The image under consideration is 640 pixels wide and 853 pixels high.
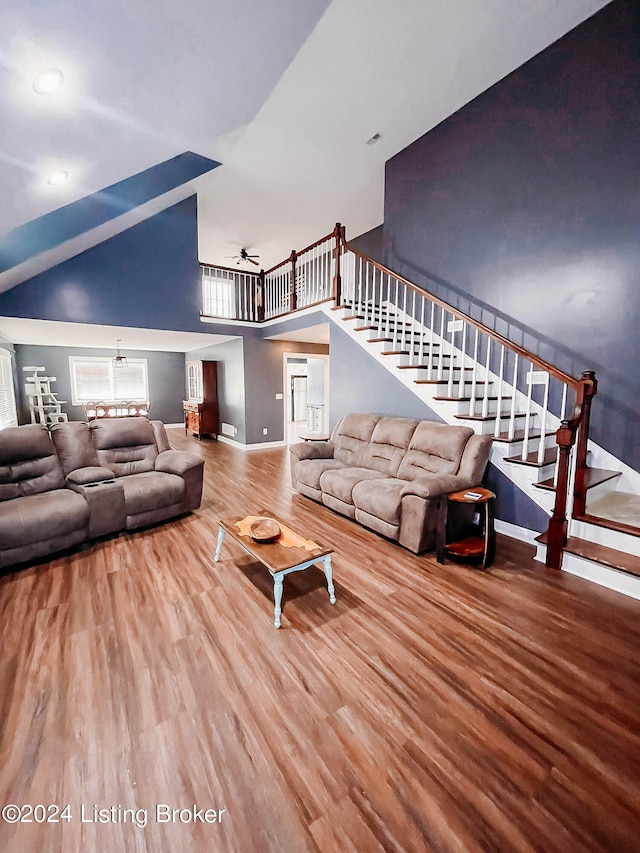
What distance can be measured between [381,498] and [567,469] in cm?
146

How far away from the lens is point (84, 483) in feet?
10.8

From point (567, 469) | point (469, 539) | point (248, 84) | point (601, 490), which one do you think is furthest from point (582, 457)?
point (248, 84)

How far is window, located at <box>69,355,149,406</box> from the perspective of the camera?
9.23 m

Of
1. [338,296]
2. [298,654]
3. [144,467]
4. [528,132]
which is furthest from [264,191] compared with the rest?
[298,654]

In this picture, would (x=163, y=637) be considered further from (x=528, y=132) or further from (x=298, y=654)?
(x=528, y=132)

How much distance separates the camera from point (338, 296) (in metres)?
5.13

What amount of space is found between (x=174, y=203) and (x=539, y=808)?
22.7 feet

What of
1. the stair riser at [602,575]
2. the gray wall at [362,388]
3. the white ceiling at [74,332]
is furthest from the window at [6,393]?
the stair riser at [602,575]

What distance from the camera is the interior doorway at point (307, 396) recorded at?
8867 mm

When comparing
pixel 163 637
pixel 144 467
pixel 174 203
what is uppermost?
pixel 174 203

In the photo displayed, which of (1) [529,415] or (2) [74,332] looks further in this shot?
(2) [74,332]

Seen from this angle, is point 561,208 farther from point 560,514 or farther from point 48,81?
point 48,81

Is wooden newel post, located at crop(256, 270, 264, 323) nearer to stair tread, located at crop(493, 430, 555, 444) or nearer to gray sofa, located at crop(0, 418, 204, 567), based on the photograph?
gray sofa, located at crop(0, 418, 204, 567)

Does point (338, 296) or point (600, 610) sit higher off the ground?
point (338, 296)
